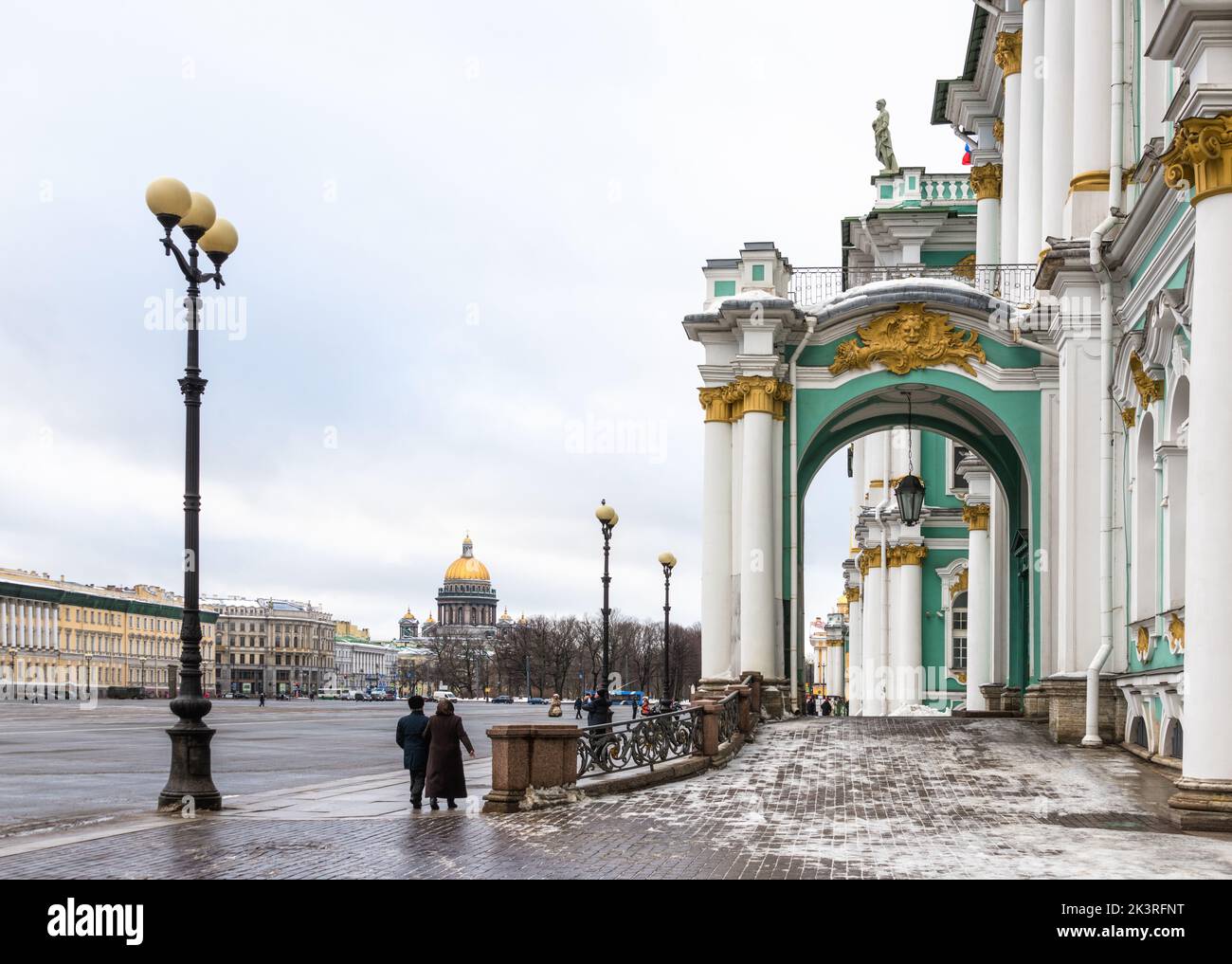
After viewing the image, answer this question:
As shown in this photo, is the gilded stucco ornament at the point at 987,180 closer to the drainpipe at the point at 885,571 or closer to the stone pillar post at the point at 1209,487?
the drainpipe at the point at 885,571

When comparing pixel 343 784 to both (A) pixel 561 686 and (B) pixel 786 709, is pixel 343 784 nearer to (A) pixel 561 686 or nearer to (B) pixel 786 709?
(B) pixel 786 709

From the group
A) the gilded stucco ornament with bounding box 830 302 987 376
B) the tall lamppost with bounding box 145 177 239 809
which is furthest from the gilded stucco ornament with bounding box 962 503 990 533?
the tall lamppost with bounding box 145 177 239 809

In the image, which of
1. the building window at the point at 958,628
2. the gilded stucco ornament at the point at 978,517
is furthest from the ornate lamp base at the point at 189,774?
the building window at the point at 958,628

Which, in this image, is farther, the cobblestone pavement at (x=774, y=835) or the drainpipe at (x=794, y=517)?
the drainpipe at (x=794, y=517)

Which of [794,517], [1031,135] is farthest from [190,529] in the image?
[1031,135]

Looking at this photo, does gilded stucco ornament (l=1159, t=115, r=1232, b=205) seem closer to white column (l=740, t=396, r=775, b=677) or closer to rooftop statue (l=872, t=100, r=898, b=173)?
white column (l=740, t=396, r=775, b=677)

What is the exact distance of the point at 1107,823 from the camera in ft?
49.8

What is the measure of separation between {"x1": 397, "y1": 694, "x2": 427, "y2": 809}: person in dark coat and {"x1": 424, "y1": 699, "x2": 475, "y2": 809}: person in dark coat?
0.84 ft

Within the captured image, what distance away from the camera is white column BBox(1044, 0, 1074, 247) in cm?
2656

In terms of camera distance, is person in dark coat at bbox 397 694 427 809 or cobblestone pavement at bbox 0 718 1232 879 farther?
person in dark coat at bbox 397 694 427 809

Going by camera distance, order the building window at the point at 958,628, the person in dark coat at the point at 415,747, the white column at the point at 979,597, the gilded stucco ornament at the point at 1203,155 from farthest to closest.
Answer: the building window at the point at 958,628
the white column at the point at 979,597
the person in dark coat at the point at 415,747
the gilded stucco ornament at the point at 1203,155

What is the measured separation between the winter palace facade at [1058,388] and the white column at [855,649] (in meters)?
14.8

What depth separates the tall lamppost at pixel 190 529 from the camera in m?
17.1

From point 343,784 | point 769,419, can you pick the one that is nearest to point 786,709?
point 769,419
